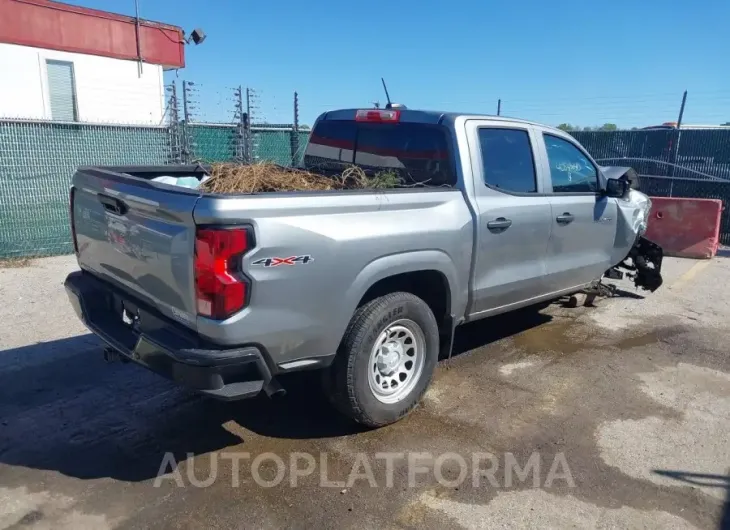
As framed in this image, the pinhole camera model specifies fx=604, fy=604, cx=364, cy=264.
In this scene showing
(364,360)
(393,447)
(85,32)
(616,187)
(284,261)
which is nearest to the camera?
(284,261)

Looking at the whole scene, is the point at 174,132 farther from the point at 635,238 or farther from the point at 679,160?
the point at 679,160

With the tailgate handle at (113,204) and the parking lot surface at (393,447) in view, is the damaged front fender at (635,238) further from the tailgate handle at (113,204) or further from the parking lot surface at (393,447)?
the tailgate handle at (113,204)

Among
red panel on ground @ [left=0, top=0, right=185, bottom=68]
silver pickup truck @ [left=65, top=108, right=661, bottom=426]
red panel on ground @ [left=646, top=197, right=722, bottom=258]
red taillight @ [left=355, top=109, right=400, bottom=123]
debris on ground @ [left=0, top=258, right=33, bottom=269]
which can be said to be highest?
red panel on ground @ [left=0, top=0, right=185, bottom=68]

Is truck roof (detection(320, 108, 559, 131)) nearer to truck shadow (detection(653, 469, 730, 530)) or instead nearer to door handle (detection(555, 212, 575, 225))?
door handle (detection(555, 212, 575, 225))

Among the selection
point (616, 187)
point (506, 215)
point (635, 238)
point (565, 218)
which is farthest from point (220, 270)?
point (635, 238)

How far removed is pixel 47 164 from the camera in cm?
880

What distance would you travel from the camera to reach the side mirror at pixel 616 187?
561cm

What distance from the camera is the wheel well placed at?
13.0ft

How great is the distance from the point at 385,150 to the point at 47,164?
625 cm

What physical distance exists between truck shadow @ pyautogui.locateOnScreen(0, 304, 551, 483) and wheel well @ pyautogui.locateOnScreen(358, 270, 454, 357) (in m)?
0.92

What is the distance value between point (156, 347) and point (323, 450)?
48.9 inches

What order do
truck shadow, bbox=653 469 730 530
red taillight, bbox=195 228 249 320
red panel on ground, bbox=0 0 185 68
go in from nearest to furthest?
red taillight, bbox=195 228 249 320 < truck shadow, bbox=653 469 730 530 < red panel on ground, bbox=0 0 185 68

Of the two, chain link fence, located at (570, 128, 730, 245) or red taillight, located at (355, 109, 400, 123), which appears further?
chain link fence, located at (570, 128, 730, 245)

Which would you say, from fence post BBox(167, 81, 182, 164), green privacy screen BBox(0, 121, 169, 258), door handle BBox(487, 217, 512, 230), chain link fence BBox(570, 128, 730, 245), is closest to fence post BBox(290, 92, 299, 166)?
fence post BBox(167, 81, 182, 164)
